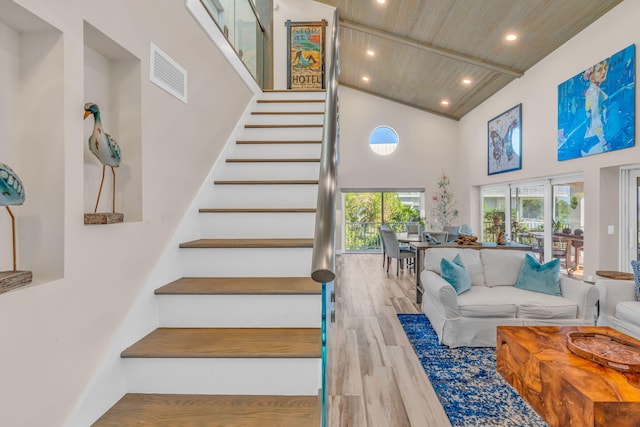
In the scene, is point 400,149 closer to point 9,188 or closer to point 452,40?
point 452,40

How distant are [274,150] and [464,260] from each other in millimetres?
2564

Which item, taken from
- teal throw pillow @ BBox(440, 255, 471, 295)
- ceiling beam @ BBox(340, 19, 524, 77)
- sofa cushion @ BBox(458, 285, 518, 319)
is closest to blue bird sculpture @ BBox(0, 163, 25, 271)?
sofa cushion @ BBox(458, 285, 518, 319)

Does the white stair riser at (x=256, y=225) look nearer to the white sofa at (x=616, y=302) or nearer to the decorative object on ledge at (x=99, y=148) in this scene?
the decorative object on ledge at (x=99, y=148)

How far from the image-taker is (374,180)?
9.95 metres

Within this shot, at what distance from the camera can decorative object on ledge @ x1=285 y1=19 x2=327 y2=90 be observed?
655 cm

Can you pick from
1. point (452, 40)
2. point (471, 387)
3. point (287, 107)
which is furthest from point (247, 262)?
point (452, 40)

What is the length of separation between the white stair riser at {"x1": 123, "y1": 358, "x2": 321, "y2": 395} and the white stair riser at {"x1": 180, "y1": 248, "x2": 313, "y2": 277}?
61 cm

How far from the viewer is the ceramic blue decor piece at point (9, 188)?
93 cm

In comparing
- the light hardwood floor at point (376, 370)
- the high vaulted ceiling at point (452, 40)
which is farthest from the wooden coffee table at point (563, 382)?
the high vaulted ceiling at point (452, 40)

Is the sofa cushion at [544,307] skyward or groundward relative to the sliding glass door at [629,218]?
groundward

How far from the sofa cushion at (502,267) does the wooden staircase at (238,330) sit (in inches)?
105

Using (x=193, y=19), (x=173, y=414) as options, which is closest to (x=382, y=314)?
(x=173, y=414)

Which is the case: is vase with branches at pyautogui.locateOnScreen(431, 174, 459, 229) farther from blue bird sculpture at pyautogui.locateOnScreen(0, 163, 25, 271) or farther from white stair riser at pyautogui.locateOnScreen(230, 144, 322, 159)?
blue bird sculpture at pyautogui.locateOnScreen(0, 163, 25, 271)

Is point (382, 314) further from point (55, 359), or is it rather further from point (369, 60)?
point (369, 60)
